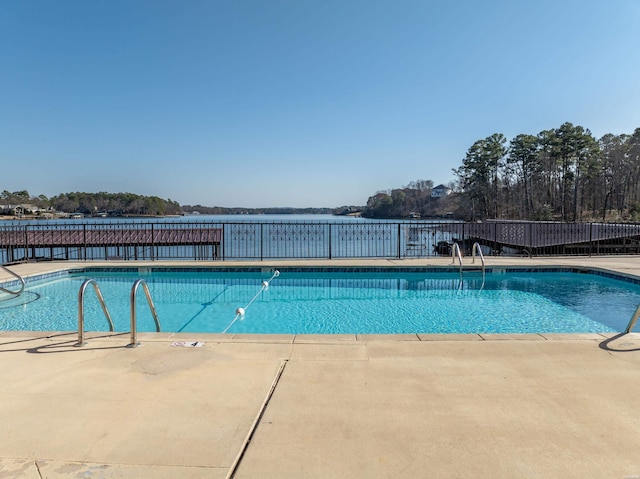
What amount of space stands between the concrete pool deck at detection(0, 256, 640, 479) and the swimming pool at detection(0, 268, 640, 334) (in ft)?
7.18

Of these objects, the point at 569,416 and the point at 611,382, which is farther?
the point at 611,382

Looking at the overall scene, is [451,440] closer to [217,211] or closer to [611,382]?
[611,382]

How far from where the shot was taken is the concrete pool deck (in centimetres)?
203

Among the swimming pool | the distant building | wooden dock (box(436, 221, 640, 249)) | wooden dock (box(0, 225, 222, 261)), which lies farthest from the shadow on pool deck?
the distant building

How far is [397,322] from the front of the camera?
6309 millimetres

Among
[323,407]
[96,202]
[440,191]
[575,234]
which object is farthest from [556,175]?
[96,202]

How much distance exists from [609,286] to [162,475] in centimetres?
1009

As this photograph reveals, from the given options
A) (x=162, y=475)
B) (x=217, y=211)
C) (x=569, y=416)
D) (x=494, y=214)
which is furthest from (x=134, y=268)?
(x=217, y=211)

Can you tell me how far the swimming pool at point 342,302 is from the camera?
20.2 ft

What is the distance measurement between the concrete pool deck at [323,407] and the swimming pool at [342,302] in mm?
2187

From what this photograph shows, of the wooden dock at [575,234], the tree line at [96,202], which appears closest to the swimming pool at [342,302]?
the wooden dock at [575,234]

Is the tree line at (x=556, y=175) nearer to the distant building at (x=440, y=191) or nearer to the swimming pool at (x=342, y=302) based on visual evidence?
the swimming pool at (x=342, y=302)

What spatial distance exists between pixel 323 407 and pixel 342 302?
16.6 feet

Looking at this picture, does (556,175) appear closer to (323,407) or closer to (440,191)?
(323,407)
